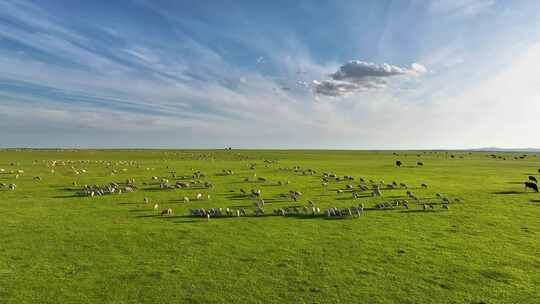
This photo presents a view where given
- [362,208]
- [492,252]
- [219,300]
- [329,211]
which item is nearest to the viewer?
[219,300]

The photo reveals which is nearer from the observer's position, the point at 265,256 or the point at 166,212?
the point at 265,256

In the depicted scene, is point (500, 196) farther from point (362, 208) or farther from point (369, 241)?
point (369, 241)

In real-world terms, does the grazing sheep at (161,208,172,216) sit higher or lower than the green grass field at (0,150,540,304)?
higher

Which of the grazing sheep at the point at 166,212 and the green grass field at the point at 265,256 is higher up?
the grazing sheep at the point at 166,212

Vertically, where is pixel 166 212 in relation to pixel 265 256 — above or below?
above

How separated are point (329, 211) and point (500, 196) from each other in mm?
19711

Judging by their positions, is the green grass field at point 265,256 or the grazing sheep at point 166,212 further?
the grazing sheep at point 166,212

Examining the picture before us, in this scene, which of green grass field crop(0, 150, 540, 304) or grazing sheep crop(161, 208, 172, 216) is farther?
grazing sheep crop(161, 208, 172, 216)

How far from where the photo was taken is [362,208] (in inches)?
934

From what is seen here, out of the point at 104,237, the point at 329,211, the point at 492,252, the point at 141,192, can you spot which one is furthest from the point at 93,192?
the point at 492,252

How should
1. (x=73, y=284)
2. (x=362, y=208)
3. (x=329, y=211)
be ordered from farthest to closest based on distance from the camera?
(x=362, y=208) < (x=329, y=211) < (x=73, y=284)

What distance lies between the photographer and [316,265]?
42.9 ft

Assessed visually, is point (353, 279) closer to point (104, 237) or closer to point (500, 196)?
point (104, 237)

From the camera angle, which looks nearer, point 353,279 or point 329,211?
point 353,279
